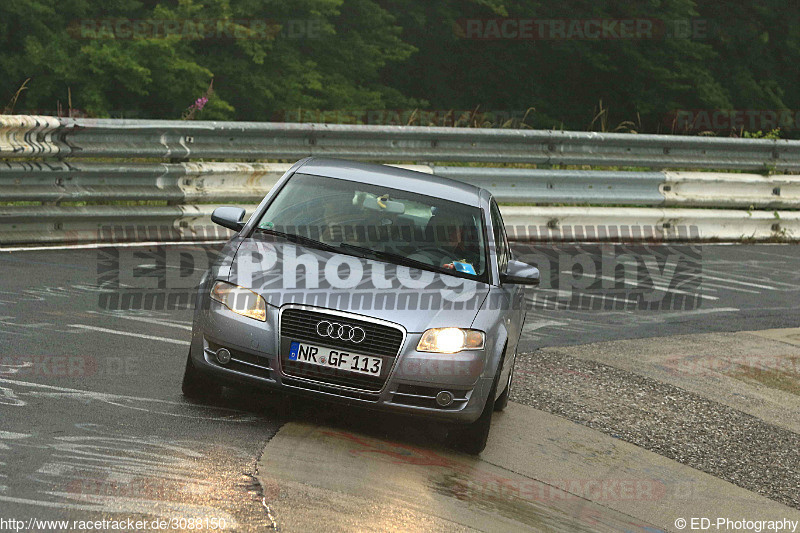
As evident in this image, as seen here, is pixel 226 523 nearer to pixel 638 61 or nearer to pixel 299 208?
pixel 299 208

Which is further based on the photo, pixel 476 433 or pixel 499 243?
pixel 499 243

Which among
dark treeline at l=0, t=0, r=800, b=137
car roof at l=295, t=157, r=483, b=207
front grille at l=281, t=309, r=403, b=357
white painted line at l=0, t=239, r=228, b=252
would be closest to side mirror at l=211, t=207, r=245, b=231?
car roof at l=295, t=157, r=483, b=207

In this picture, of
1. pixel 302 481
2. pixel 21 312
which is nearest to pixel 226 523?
pixel 302 481

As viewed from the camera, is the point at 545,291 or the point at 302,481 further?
the point at 545,291

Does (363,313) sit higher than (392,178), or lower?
lower

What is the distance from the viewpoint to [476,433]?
647cm

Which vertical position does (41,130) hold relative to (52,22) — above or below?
below

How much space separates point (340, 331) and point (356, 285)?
1.25 feet

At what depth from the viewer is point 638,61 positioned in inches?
1470

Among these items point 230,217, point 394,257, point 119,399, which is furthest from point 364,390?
point 230,217

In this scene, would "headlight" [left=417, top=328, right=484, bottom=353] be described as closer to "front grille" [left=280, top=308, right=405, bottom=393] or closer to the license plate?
"front grille" [left=280, top=308, right=405, bottom=393]

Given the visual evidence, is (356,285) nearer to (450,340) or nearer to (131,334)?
(450,340)

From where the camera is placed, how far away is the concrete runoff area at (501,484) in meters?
5.14

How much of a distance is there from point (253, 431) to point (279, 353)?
45cm
